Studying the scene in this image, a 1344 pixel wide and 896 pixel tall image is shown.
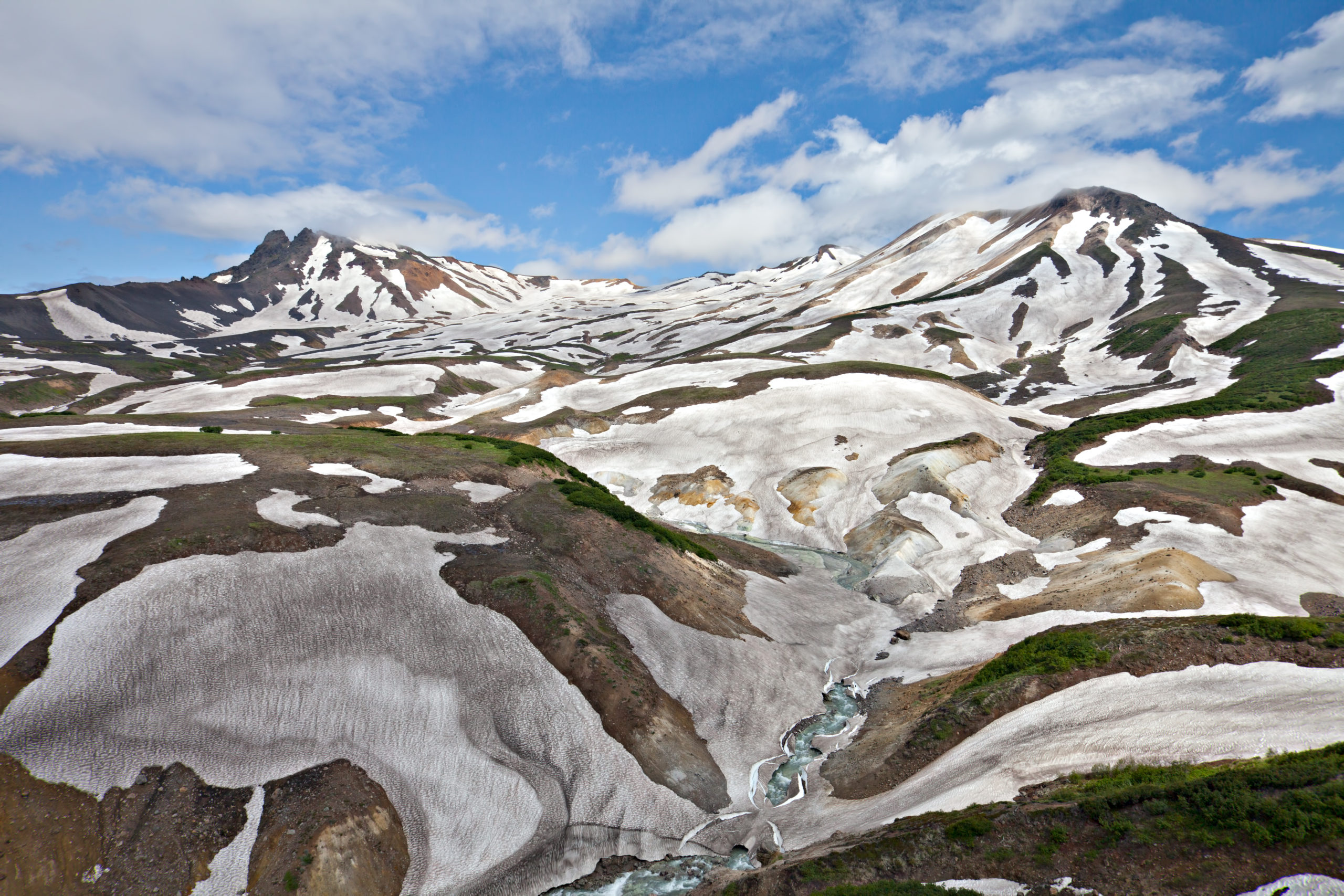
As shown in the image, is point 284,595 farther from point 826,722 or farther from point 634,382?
point 634,382

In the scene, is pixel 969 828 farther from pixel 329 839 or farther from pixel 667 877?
pixel 329 839

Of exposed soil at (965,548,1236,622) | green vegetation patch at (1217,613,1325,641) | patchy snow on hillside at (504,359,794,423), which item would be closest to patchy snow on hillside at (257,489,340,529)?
exposed soil at (965,548,1236,622)

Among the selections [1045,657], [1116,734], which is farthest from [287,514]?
[1045,657]

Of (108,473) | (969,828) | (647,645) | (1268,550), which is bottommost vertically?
(969,828)

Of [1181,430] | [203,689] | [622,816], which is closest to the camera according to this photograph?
[203,689]

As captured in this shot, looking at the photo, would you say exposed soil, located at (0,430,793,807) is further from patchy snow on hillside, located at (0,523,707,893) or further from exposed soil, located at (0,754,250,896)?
exposed soil, located at (0,754,250,896)

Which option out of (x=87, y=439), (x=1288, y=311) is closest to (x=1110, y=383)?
→ (x=1288, y=311)

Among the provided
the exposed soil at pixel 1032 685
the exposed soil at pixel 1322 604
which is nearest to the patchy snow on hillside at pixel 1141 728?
the exposed soil at pixel 1032 685
